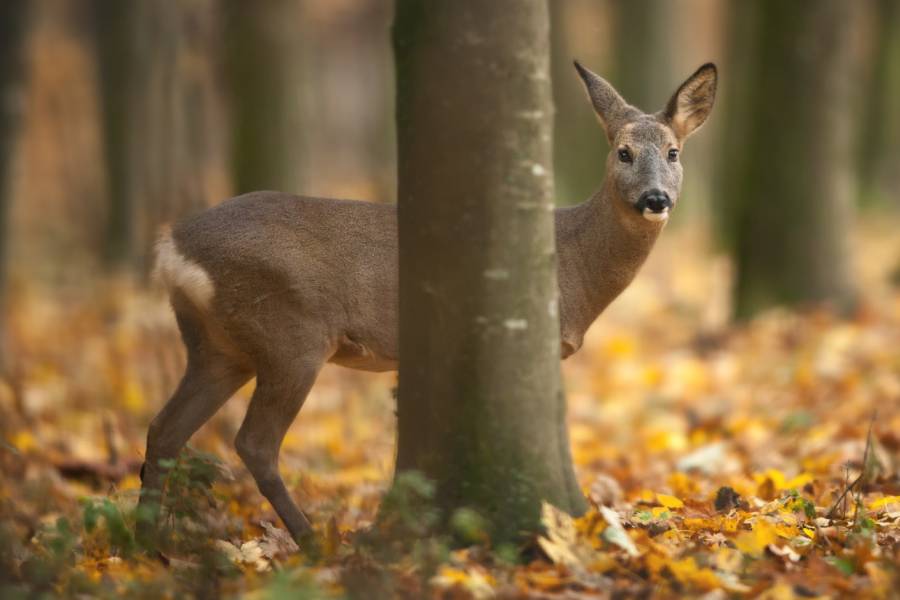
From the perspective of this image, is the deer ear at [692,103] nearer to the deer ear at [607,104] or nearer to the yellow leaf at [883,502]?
the deer ear at [607,104]

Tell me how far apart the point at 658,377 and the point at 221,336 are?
527 cm

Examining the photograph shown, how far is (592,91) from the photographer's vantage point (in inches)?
243

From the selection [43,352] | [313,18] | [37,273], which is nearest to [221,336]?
[43,352]

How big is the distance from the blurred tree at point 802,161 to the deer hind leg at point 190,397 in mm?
6586

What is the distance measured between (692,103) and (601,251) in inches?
35.9

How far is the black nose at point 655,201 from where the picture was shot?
18.8 ft

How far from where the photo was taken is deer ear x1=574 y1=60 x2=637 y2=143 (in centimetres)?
614

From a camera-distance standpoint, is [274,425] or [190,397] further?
[190,397]

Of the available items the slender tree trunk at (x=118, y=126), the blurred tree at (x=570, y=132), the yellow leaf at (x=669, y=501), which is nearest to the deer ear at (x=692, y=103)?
the yellow leaf at (x=669, y=501)

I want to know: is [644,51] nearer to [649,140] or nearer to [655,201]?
[649,140]

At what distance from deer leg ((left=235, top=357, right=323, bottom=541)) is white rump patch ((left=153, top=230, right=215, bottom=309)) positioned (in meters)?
0.43

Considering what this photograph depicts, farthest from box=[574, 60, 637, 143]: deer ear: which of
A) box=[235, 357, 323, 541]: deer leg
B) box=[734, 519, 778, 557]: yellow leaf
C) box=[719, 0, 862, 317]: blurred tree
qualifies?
box=[719, 0, 862, 317]: blurred tree

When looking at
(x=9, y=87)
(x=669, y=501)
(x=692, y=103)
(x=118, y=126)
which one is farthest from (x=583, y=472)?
(x=118, y=126)

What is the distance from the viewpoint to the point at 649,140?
236 inches
